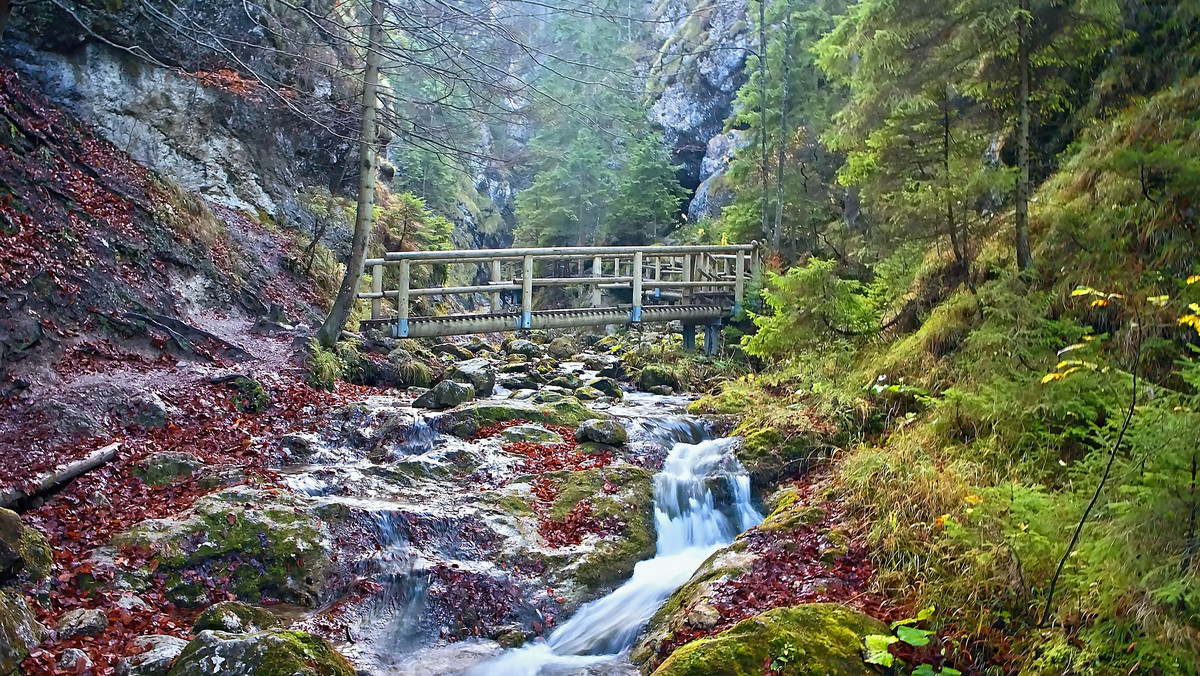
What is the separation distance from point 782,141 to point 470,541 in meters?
13.1

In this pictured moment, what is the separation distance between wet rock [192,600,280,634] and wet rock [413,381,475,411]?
5320 millimetres

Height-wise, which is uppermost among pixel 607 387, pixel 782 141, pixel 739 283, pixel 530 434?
pixel 782 141

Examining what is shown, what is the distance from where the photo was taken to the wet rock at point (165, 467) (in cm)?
625

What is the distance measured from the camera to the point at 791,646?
373cm

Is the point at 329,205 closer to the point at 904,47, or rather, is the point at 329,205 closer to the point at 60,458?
the point at 60,458

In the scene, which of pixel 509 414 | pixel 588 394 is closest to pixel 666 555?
pixel 509 414

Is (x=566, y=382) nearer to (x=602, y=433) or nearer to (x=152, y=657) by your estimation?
(x=602, y=433)

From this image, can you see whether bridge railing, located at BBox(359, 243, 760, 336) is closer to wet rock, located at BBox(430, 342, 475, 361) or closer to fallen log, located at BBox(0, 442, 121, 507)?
wet rock, located at BBox(430, 342, 475, 361)

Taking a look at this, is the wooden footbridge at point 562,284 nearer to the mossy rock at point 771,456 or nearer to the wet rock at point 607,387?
the wet rock at point 607,387

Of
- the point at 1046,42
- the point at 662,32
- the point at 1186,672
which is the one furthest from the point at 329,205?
the point at 662,32

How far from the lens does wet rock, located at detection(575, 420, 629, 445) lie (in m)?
8.63

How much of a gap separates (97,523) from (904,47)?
7.87m

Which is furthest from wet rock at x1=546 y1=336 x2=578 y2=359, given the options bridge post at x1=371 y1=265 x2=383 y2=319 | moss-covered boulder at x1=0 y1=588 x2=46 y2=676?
moss-covered boulder at x1=0 y1=588 x2=46 y2=676

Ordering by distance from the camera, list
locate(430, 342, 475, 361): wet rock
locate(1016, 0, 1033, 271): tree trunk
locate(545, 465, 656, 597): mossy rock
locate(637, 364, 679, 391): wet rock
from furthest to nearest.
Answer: locate(430, 342, 475, 361): wet rock, locate(637, 364, 679, 391): wet rock, locate(1016, 0, 1033, 271): tree trunk, locate(545, 465, 656, 597): mossy rock
